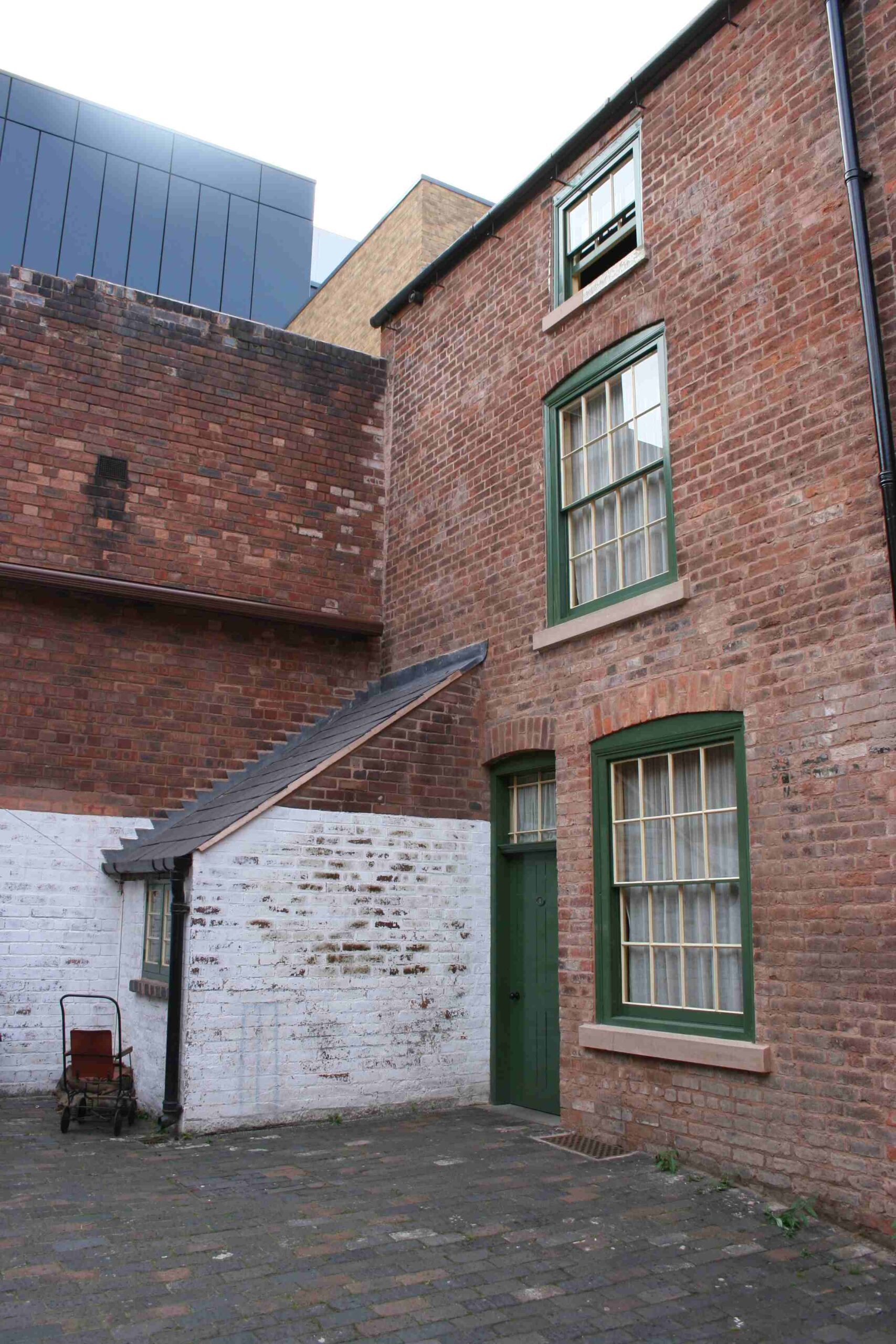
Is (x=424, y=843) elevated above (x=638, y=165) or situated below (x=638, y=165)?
below

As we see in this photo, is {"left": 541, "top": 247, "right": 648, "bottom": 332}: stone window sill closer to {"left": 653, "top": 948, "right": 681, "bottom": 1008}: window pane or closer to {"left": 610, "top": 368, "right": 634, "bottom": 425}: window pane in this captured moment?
{"left": 610, "top": 368, "right": 634, "bottom": 425}: window pane

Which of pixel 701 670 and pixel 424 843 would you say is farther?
pixel 424 843

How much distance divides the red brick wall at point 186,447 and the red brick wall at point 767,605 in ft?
9.62

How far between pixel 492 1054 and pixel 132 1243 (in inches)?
169

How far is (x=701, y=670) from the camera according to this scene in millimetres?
7273

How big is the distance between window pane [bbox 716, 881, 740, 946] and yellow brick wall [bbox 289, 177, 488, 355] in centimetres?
1048

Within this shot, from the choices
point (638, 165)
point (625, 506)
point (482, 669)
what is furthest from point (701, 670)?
point (638, 165)

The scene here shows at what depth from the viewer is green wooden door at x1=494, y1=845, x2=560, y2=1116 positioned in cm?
874

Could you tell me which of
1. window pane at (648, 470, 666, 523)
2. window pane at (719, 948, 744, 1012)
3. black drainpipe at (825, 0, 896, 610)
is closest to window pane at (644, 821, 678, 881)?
window pane at (719, 948, 744, 1012)

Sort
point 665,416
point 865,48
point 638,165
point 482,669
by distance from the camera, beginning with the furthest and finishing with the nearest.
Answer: point 482,669 → point 638,165 → point 665,416 → point 865,48

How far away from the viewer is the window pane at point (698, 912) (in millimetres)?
7105

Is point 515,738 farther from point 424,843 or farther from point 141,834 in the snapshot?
point 141,834

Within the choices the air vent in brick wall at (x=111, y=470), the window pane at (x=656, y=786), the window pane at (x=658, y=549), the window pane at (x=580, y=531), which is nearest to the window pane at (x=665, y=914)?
the window pane at (x=656, y=786)

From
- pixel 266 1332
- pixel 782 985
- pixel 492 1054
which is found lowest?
pixel 266 1332
